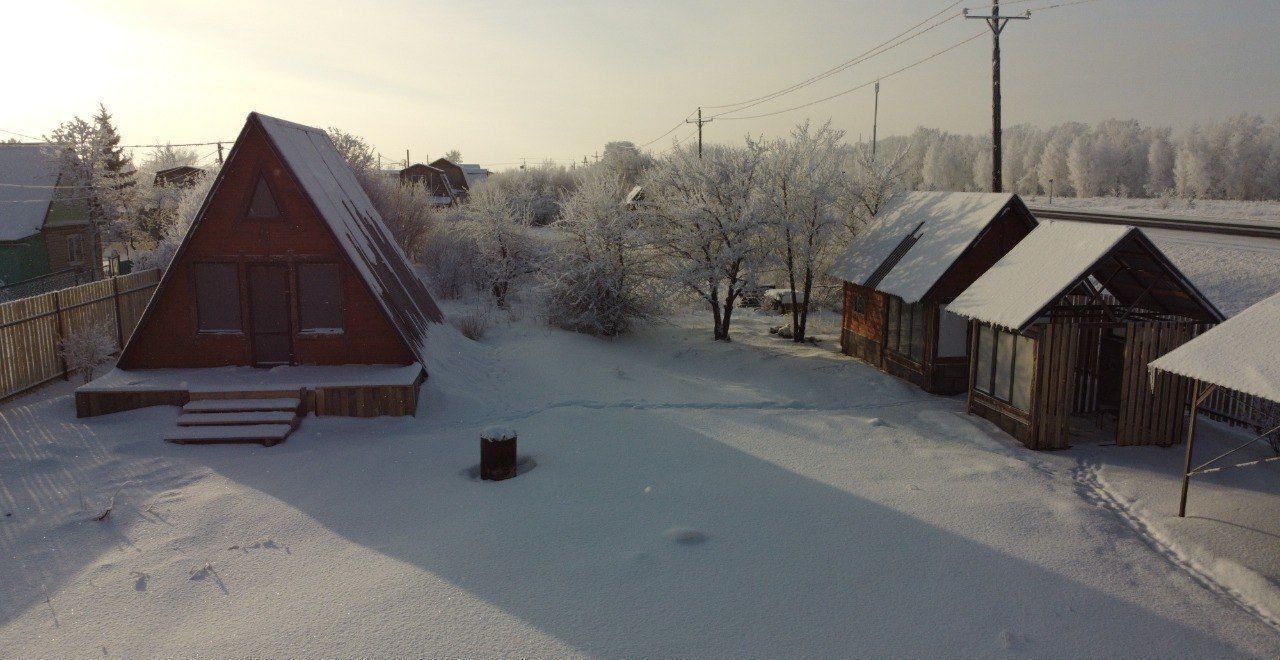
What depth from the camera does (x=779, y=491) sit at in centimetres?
1138

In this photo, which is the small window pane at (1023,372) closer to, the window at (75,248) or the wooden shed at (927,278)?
the wooden shed at (927,278)

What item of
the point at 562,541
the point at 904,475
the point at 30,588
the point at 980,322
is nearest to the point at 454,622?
the point at 562,541

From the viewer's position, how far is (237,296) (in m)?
15.6

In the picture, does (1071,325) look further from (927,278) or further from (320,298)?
(320,298)

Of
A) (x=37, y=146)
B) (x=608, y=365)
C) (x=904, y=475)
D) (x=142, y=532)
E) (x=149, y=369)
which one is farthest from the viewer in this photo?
(x=37, y=146)

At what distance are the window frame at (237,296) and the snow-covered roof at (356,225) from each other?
229 cm

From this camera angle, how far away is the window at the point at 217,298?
15.4 metres

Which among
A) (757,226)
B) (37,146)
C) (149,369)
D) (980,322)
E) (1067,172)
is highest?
(1067,172)

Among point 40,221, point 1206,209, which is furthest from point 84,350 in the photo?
point 1206,209

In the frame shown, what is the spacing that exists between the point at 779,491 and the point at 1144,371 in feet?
25.6

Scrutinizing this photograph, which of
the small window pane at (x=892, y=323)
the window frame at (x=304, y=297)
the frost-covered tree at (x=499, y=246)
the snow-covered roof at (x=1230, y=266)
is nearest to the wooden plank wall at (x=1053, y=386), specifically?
the small window pane at (x=892, y=323)

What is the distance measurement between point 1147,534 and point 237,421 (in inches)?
587

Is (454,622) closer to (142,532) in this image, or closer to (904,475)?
(142,532)

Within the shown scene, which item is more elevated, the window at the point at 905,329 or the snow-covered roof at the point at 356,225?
the snow-covered roof at the point at 356,225
